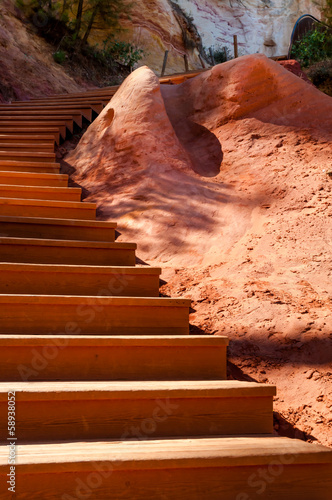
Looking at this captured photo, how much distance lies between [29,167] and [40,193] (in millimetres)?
764

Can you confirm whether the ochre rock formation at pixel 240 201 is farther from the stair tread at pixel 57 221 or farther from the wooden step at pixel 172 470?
the wooden step at pixel 172 470

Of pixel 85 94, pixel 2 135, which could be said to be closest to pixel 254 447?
pixel 2 135

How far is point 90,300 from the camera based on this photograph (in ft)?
8.00

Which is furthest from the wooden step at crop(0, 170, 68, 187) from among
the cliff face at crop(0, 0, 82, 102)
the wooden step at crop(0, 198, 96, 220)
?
the cliff face at crop(0, 0, 82, 102)

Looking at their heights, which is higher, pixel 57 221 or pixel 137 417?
pixel 57 221

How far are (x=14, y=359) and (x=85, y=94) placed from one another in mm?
6606

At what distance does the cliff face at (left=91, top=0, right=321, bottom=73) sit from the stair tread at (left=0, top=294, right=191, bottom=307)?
15.3m

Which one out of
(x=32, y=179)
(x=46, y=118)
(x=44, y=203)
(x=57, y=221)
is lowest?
(x=57, y=221)

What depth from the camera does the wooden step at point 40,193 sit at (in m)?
4.07

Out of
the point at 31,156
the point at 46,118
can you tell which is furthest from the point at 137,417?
the point at 46,118

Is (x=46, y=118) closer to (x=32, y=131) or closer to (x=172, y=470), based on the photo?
(x=32, y=131)

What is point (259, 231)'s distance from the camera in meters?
3.51

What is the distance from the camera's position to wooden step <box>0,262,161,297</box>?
2.61 m

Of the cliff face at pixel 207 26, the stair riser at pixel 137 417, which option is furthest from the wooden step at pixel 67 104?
the cliff face at pixel 207 26
